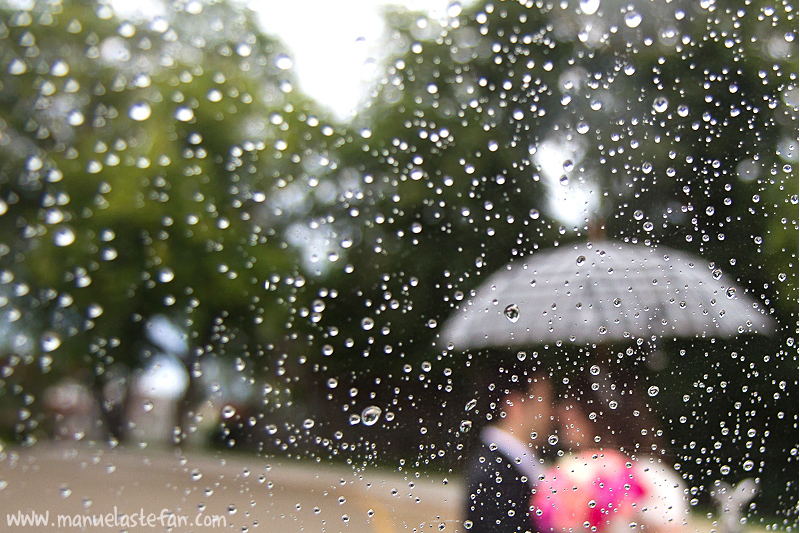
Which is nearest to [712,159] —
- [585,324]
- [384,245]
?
A: [585,324]

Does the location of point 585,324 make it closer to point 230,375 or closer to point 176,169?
point 230,375

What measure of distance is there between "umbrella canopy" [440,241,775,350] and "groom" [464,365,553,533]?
67 mm

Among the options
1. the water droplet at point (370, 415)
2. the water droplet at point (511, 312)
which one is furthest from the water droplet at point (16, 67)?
the water droplet at point (511, 312)

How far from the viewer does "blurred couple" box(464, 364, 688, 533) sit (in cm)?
81

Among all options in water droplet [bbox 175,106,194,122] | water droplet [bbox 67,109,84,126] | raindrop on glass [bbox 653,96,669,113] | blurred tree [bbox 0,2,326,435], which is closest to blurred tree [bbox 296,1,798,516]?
raindrop on glass [bbox 653,96,669,113]

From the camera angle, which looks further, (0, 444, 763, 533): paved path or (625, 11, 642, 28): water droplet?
(625, 11, 642, 28): water droplet

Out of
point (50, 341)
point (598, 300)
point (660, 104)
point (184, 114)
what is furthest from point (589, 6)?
point (50, 341)

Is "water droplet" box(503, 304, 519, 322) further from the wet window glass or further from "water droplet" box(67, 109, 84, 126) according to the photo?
"water droplet" box(67, 109, 84, 126)

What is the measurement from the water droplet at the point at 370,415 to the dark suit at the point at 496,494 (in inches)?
6.1

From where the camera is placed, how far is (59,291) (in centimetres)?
65

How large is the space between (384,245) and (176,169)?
30 centimetres

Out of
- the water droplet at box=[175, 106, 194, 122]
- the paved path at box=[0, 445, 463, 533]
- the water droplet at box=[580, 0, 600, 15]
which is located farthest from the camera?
the water droplet at box=[580, 0, 600, 15]

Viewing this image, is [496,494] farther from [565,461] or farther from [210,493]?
[210,493]

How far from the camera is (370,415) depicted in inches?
30.1
